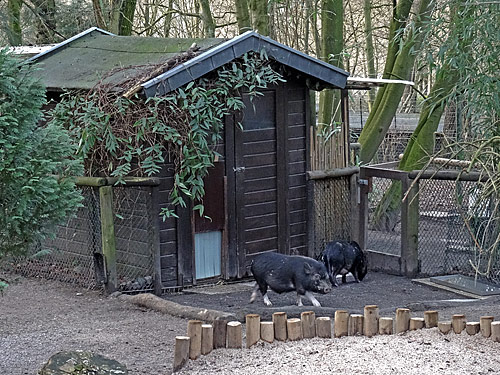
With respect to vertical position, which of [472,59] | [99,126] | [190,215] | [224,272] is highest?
[472,59]

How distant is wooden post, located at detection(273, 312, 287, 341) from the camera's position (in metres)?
6.63

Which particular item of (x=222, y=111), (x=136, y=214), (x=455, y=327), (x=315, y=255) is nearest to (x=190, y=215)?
(x=136, y=214)

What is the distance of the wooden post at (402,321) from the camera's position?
6719mm

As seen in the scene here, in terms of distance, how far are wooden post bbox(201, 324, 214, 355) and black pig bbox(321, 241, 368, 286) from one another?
4.39 meters

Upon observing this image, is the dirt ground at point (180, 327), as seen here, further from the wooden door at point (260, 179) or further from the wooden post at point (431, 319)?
the wooden door at point (260, 179)

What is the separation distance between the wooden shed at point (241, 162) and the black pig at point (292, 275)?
144cm

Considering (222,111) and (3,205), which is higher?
(222,111)

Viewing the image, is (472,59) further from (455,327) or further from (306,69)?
(455,327)

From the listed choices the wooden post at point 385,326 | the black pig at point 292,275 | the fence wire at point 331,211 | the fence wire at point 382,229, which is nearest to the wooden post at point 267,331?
the wooden post at point 385,326

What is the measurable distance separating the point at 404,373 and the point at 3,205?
3069 millimetres

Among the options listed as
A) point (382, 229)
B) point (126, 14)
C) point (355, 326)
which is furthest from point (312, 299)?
point (126, 14)

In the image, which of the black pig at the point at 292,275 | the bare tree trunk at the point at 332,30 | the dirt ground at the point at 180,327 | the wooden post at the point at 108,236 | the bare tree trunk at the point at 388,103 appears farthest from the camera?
the bare tree trunk at the point at 388,103

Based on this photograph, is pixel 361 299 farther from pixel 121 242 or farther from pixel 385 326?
pixel 385 326

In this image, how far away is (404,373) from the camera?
571 centimetres
